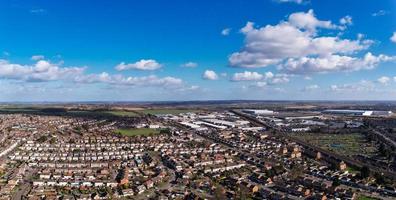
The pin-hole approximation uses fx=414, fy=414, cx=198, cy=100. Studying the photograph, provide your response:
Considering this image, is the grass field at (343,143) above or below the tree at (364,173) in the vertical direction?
above

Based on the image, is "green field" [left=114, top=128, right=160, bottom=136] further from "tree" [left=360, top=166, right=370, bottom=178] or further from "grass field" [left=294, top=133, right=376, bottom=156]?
"tree" [left=360, top=166, right=370, bottom=178]

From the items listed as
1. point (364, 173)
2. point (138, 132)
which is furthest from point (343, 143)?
point (138, 132)

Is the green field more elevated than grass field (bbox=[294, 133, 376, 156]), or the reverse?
the green field

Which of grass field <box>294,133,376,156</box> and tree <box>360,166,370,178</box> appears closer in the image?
tree <box>360,166,370,178</box>

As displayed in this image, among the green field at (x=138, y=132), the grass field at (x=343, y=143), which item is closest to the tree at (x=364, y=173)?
the grass field at (x=343, y=143)

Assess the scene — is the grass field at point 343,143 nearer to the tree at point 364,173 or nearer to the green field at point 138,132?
the tree at point 364,173

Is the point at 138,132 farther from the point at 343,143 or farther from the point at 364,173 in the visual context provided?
the point at 364,173

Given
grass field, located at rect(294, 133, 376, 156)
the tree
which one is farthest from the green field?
the tree

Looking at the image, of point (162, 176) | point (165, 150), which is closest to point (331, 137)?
point (165, 150)
